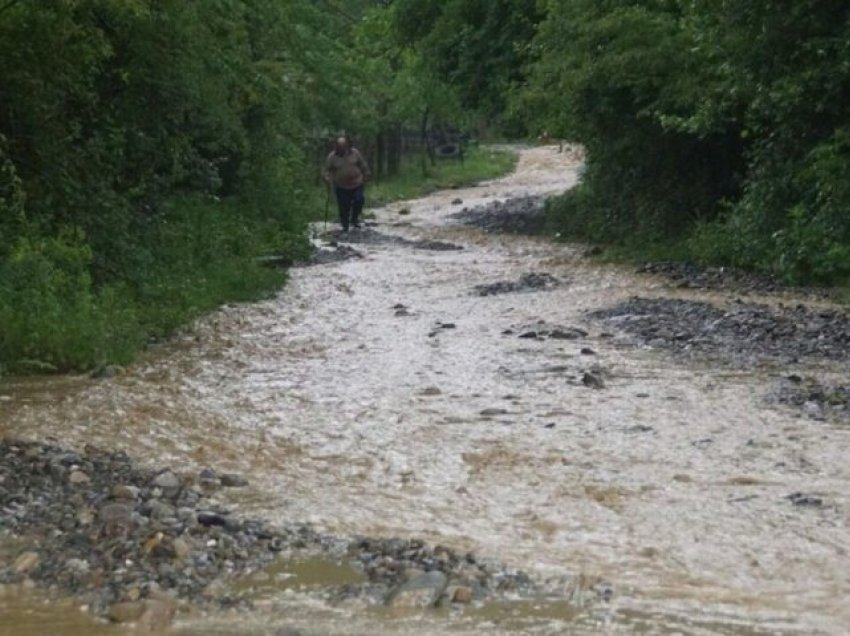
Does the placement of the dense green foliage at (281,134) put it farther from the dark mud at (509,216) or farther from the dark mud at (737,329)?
the dark mud at (737,329)

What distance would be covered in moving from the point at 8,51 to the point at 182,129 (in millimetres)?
4249

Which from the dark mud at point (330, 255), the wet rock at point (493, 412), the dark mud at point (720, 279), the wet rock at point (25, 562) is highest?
the wet rock at point (25, 562)

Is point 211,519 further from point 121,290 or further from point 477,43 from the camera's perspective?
point 477,43

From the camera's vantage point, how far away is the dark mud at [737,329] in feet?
40.4

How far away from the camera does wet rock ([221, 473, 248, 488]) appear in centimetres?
805

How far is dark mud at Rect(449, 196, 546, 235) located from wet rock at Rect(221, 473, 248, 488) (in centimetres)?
2010

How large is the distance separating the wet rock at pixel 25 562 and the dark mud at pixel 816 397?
5431 mm

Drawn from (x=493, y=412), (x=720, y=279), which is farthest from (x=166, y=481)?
(x=720, y=279)

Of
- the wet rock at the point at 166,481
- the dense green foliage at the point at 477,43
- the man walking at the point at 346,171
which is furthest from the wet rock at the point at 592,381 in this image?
the man walking at the point at 346,171

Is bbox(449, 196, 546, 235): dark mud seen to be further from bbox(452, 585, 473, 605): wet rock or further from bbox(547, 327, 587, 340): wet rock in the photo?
bbox(452, 585, 473, 605): wet rock

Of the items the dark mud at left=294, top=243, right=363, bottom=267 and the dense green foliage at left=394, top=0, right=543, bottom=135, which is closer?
the dark mud at left=294, top=243, right=363, bottom=267

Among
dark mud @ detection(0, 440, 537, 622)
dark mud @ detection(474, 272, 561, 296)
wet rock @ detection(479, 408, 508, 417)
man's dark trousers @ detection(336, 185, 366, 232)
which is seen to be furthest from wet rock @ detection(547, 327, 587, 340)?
man's dark trousers @ detection(336, 185, 366, 232)

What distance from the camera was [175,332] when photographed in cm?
1383

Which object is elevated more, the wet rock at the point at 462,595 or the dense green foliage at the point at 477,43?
the dense green foliage at the point at 477,43
